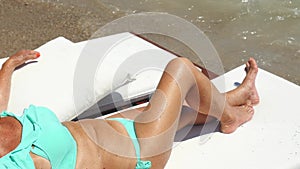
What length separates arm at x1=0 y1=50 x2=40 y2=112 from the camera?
2546 mm

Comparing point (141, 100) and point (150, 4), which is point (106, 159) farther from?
point (150, 4)

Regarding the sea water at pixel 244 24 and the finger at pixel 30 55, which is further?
the sea water at pixel 244 24

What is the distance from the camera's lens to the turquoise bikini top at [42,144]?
182 centimetres

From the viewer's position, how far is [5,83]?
2.62 metres

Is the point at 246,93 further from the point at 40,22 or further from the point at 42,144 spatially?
the point at 40,22

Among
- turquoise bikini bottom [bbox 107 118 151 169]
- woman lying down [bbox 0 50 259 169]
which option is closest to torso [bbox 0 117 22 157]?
woman lying down [bbox 0 50 259 169]

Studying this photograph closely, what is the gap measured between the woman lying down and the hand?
27 cm

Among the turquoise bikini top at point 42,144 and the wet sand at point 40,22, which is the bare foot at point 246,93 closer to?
the turquoise bikini top at point 42,144

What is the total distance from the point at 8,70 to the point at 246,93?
4.11 ft

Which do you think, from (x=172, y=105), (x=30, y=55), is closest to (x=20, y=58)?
(x=30, y=55)

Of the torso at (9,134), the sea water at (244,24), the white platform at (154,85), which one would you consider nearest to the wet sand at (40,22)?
the sea water at (244,24)

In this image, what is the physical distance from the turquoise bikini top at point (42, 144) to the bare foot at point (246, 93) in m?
0.89

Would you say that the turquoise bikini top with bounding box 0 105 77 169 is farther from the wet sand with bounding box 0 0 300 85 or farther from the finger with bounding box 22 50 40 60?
the wet sand with bounding box 0 0 300 85

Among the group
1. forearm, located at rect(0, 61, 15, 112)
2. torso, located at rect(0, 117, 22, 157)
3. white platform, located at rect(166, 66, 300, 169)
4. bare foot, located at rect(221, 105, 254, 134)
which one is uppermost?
torso, located at rect(0, 117, 22, 157)
